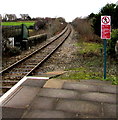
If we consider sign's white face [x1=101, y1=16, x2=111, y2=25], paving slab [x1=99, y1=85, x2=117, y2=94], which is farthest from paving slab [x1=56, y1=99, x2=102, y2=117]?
sign's white face [x1=101, y1=16, x2=111, y2=25]

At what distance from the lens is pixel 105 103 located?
4211mm

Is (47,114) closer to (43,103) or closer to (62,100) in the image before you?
(43,103)

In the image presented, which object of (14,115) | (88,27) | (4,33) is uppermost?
(88,27)

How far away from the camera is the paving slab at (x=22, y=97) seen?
415 cm

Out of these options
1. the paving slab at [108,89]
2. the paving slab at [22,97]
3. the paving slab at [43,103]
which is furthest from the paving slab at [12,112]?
the paving slab at [108,89]

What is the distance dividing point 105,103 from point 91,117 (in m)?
0.76

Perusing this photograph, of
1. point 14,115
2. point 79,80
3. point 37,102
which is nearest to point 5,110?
point 14,115

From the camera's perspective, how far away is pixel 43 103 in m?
4.20

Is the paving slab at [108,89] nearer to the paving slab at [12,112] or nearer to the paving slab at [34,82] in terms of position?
the paving slab at [34,82]

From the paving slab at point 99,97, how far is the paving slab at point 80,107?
24 cm

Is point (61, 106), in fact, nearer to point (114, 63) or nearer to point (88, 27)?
point (114, 63)

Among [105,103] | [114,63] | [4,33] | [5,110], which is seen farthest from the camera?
[4,33]

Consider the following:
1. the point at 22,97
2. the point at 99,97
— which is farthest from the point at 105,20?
the point at 22,97

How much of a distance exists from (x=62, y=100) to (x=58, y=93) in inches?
18.6
